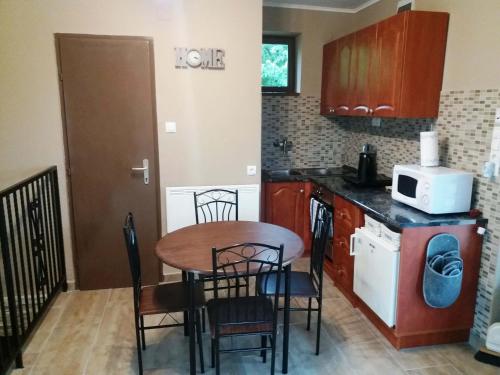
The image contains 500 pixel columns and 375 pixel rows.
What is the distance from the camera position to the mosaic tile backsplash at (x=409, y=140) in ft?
7.94

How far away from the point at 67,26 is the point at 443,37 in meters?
2.82

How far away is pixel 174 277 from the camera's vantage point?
3510 mm

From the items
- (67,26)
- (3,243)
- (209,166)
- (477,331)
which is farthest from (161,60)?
(477,331)

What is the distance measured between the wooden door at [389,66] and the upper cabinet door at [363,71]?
0.07m

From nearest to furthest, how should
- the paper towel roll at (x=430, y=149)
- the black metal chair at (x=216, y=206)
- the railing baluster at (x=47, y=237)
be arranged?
the paper towel roll at (x=430, y=149), the railing baluster at (x=47, y=237), the black metal chair at (x=216, y=206)

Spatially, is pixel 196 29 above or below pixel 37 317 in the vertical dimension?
above

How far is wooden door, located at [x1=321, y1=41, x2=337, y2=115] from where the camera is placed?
3.96 metres

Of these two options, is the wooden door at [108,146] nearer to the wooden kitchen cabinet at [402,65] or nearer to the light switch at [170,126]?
the light switch at [170,126]

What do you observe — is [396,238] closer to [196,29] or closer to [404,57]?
[404,57]

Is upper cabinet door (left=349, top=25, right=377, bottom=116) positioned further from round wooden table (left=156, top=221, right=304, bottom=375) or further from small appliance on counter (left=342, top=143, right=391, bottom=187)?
round wooden table (left=156, top=221, right=304, bottom=375)

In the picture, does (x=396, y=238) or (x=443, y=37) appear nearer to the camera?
(x=396, y=238)

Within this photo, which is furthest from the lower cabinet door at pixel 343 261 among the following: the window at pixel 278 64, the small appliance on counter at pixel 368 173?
the window at pixel 278 64

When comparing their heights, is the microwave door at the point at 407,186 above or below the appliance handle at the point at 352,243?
above

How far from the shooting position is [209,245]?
2330 millimetres
